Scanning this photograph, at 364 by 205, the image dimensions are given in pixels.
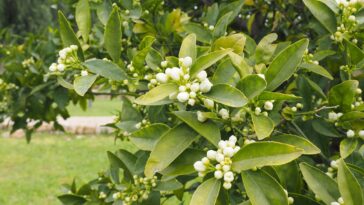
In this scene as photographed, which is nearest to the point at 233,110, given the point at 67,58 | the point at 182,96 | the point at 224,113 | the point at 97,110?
the point at 224,113

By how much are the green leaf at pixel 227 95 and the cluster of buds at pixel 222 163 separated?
2.3 inches

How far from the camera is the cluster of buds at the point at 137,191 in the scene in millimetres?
1223

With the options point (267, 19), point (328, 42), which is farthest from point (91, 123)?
point (328, 42)

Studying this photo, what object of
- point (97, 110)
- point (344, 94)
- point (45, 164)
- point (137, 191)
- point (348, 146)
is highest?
point (344, 94)

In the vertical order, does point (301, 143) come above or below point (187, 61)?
below

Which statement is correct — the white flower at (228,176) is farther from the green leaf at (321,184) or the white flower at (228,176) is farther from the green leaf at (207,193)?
the green leaf at (321,184)

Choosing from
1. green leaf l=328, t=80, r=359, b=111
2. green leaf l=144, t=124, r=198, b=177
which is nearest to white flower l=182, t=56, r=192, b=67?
green leaf l=144, t=124, r=198, b=177

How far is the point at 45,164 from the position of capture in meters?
5.70

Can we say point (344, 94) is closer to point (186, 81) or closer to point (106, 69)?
point (186, 81)

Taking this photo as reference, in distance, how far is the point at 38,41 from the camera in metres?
2.52

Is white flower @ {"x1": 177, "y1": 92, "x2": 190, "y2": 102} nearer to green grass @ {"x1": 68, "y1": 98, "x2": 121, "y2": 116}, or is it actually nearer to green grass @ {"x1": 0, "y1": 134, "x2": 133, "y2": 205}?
green grass @ {"x1": 0, "y1": 134, "x2": 133, "y2": 205}

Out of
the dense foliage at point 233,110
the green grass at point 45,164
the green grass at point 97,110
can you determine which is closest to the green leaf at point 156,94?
the dense foliage at point 233,110

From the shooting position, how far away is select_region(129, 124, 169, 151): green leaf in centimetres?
93

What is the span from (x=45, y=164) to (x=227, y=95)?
17.0 feet
